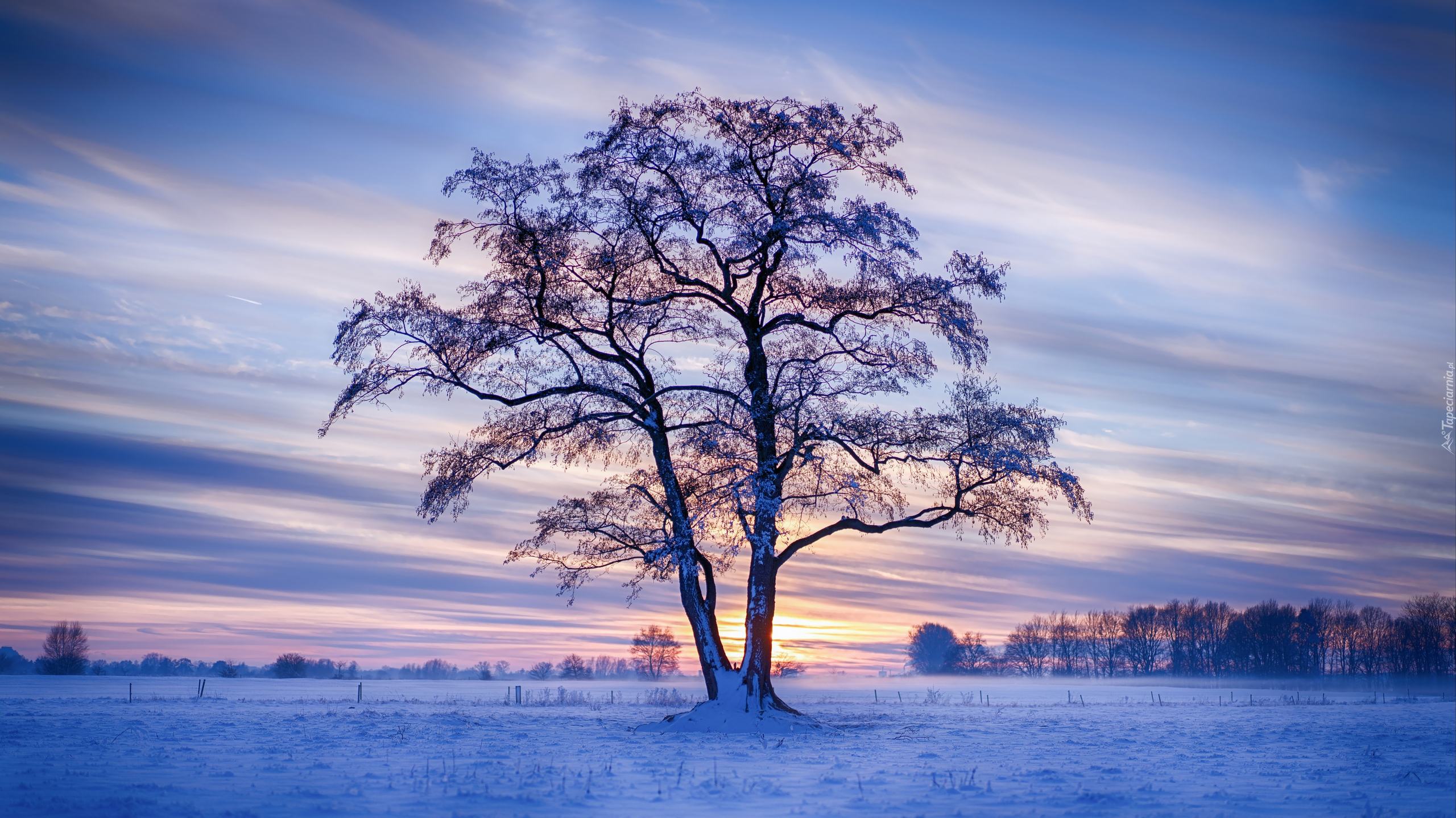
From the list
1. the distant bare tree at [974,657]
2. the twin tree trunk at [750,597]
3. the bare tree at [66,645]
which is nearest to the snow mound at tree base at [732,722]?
the twin tree trunk at [750,597]

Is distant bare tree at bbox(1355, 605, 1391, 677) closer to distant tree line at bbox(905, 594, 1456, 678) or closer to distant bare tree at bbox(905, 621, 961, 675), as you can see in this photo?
distant tree line at bbox(905, 594, 1456, 678)

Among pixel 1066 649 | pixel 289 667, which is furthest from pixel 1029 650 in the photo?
pixel 289 667

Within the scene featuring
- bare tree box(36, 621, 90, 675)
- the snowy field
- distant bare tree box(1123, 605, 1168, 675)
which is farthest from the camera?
distant bare tree box(1123, 605, 1168, 675)

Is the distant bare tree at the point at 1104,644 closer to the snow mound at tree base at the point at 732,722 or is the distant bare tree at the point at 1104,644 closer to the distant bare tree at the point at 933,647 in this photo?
the distant bare tree at the point at 933,647

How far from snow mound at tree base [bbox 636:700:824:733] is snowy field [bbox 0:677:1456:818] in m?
0.92

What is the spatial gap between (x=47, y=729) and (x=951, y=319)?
26640 mm

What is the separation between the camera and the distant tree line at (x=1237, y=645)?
413ft

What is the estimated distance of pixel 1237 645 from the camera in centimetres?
13475

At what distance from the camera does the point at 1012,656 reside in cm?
16775

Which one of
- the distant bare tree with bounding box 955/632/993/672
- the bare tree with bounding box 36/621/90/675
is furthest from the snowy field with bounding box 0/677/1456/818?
the distant bare tree with bounding box 955/632/993/672

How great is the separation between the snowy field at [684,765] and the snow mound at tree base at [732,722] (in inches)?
36.3

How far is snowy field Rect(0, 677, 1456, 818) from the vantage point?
523 inches

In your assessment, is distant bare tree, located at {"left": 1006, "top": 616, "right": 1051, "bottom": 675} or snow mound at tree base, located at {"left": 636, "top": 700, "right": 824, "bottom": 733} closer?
snow mound at tree base, located at {"left": 636, "top": 700, "right": 824, "bottom": 733}

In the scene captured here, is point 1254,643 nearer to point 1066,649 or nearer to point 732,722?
point 1066,649
